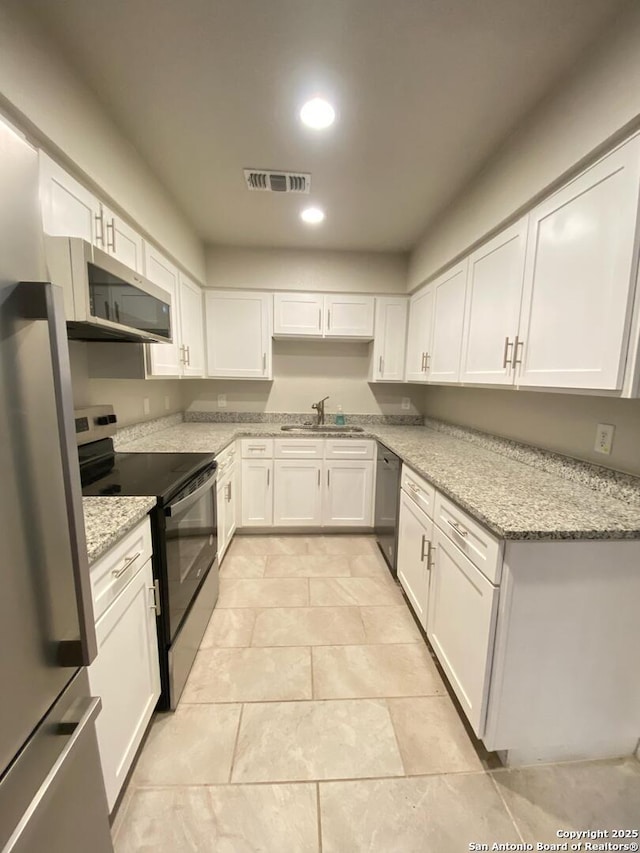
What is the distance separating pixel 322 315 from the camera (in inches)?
124

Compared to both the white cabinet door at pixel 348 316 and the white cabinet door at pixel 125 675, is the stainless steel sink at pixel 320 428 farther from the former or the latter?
the white cabinet door at pixel 125 675

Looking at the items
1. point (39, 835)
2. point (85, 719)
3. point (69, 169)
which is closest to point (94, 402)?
point (69, 169)

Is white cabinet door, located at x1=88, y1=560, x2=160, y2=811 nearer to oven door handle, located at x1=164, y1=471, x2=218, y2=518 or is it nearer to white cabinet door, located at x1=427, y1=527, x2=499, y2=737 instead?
oven door handle, located at x1=164, y1=471, x2=218, y2=518

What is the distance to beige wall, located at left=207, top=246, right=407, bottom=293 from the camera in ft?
10.1

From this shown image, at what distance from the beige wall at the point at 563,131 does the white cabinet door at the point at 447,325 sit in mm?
239

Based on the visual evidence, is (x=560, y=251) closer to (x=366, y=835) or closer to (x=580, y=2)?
(x=580, y=2)

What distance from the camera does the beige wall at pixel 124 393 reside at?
1.79 metres

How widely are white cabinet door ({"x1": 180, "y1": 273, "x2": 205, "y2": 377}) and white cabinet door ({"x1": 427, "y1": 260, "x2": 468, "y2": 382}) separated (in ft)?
6.25

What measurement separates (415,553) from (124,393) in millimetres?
2109

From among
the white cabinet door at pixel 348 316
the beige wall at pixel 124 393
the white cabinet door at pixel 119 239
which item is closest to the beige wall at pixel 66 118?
the white cabinet door at pixel 119 239

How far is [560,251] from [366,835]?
7.15ft

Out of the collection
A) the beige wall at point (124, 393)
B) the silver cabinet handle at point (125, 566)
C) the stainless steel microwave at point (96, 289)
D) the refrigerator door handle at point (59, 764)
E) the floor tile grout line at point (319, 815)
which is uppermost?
the stainless steel microwave at point (96, 289)

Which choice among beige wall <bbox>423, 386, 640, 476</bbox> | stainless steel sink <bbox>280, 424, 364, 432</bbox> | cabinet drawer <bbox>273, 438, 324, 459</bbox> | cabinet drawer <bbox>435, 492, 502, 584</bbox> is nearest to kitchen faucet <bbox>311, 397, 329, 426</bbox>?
stainless steel sink <bbox>280, 424, 364, 432</bbox>

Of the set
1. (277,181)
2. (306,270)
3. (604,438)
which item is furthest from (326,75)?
(604,438)
